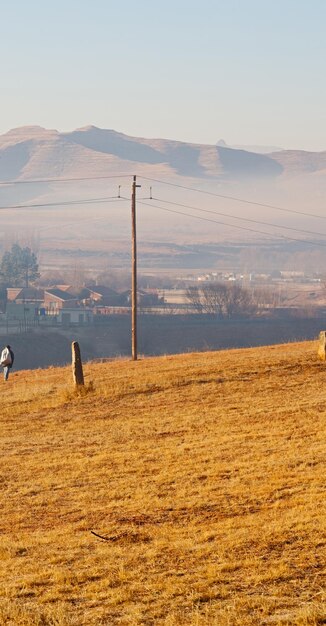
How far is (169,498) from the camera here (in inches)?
752

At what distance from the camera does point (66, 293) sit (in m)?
194

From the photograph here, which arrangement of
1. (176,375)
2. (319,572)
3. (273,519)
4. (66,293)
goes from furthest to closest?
(66,293) → (176,375) → (273,519) → (319,572)

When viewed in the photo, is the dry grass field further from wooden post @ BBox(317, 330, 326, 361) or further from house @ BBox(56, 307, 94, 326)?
house @ BBox(56, 307, 94, 326)

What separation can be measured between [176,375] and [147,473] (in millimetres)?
13686

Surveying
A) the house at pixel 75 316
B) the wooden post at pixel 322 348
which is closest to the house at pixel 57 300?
the house at pixel 75 316

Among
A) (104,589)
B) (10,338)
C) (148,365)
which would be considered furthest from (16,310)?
(104,589)

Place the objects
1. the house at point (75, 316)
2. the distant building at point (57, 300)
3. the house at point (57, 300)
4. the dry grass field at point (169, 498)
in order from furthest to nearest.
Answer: the distant building at point (57, 300)
the house at point (57, 300)
the house at point (75, 316)
the dry grass field at point (169, 498)

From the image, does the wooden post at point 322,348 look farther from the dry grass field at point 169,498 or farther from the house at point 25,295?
the house at point 25,295

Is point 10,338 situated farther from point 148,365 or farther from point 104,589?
point 104,589

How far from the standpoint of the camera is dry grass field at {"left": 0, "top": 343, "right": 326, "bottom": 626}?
40.5ft

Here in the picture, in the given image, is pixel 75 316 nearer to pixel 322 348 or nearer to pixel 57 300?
pixel 57 300

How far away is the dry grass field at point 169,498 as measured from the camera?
1234 centimetres

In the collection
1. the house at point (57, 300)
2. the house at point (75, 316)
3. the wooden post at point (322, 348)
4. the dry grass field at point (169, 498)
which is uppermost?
the wooden post at point (322, 348)

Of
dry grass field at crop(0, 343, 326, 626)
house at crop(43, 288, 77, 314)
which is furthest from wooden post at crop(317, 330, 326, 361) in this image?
house at crop(43, 288, 77, 314)
